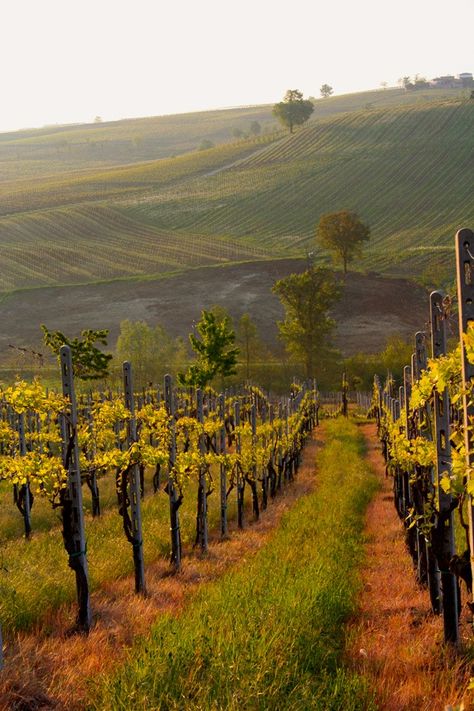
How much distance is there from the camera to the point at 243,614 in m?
8.09

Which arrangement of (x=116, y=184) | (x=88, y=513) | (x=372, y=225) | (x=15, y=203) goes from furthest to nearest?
(x=116, y=184)
(x=15, y=203)
(x=372, y=225)
(x=88, y=513)

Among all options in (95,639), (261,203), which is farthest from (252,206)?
(95,639)

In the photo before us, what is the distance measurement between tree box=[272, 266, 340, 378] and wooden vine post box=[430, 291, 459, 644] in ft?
146

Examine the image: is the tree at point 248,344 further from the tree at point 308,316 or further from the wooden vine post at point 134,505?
the wooden vine post at point 134,505

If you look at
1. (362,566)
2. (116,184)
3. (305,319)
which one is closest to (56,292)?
(305,319)

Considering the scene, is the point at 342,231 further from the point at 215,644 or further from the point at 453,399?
the point at 453,399

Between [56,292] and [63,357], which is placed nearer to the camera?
[63,357]

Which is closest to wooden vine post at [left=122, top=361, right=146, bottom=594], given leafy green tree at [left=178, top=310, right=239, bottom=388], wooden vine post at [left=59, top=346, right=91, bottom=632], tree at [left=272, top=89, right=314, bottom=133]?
wooden vine post at [left=59, top=346, right=91, bottom=632]

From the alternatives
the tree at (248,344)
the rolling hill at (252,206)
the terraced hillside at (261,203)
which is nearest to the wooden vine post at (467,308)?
the tree at (248,344)

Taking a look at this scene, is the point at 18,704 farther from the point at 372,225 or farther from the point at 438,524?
the point at 372,225

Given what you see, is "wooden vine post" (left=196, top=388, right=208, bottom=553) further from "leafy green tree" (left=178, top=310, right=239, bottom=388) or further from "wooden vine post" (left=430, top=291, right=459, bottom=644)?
"leafy green tree" (left=178, top=310, right=239, bottom=388)

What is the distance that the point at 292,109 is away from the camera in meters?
144

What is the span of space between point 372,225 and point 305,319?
41082 millimetres

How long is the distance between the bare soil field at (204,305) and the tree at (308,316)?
24.4 feet
